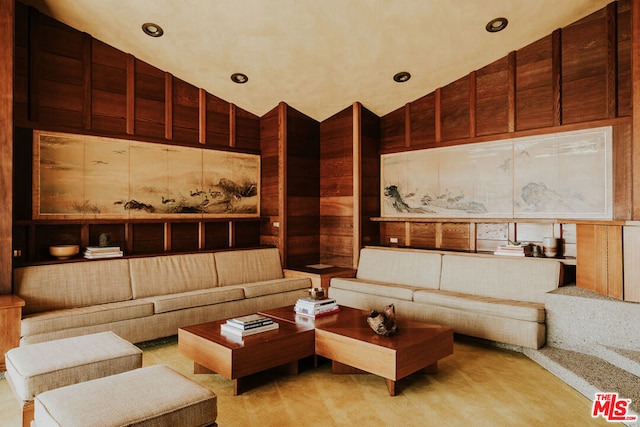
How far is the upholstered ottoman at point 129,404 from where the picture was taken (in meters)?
1.67

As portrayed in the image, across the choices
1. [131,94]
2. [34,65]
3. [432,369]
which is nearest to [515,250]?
[432,369]

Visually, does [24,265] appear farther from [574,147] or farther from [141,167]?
[574,147]

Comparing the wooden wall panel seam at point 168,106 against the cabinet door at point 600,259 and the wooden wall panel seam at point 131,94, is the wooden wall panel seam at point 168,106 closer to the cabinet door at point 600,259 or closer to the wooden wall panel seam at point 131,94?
the wooden wall panel seam at point 131,94

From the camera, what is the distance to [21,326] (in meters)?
A: 3.17

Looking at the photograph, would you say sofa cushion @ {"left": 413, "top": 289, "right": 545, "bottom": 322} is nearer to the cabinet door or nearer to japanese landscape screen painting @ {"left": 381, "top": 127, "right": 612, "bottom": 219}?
the cabinet door

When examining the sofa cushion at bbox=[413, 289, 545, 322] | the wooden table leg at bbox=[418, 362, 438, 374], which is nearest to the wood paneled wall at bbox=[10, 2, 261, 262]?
the sofa cushion at bbox=[413, 289, 545, 322]

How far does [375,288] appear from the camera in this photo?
4.63 meters

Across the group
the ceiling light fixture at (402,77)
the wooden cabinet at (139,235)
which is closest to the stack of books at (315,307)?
the wooden cabinet at (139,235)

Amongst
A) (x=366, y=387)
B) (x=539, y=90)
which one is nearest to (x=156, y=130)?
(x=366, y=387)

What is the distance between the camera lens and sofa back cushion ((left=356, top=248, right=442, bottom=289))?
458 cm

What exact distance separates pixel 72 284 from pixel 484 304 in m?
3.73

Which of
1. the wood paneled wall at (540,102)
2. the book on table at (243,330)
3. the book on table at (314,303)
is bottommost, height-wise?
the book on table at (243,330)

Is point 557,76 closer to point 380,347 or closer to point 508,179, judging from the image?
point 508,179

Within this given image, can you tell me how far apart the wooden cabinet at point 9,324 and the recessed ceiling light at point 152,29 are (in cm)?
272
